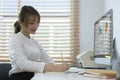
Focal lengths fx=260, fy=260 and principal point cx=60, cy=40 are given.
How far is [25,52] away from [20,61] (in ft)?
0.60

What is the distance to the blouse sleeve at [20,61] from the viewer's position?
192cm

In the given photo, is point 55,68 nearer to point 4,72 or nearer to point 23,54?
point 23,54

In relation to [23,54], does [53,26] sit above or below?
above

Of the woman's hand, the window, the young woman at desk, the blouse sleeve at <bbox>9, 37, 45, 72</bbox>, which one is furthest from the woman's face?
the window

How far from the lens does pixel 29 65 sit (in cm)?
193

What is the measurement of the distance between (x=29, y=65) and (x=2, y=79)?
0.80 metres

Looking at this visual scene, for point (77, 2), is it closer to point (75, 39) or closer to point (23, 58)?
point (75, 39)

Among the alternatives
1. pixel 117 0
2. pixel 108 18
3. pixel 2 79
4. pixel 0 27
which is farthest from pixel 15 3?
pixel 108 18

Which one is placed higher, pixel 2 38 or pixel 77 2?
pixel 77 2

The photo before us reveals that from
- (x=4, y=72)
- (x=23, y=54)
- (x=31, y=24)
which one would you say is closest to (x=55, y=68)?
(x=23, y=54)

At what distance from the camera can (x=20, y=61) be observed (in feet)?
6.40

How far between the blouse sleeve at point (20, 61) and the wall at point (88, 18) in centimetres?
158

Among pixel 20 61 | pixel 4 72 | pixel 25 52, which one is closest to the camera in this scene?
pixel 20 61

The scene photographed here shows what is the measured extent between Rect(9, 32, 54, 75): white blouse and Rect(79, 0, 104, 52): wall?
1282 millimetres
